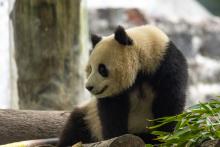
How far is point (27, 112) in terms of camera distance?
518 cm

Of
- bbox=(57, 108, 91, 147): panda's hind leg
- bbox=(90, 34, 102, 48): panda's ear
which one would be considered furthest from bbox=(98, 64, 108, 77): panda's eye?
bbox=(57, 108, 91, 147): panda's hind leg

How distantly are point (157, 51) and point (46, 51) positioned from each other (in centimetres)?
347

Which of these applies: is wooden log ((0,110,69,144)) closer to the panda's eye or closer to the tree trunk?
the panda's eye

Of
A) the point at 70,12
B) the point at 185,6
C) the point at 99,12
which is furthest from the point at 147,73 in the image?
the point at 185,6

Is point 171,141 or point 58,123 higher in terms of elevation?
point 171,141

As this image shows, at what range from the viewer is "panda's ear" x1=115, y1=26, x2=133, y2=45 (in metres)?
4.39

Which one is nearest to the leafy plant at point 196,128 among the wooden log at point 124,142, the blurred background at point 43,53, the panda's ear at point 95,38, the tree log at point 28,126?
the wooden log at point 124,142

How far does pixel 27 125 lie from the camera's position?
5.09 metres

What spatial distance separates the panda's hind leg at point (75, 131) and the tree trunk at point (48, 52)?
2.73 meters

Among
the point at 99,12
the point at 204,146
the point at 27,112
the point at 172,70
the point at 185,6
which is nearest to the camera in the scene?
the point at 204,146

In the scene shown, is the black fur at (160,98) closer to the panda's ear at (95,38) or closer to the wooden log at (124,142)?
the panda's ear at (95,38)

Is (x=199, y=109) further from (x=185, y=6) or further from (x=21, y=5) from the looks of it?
(x=185, y=6)

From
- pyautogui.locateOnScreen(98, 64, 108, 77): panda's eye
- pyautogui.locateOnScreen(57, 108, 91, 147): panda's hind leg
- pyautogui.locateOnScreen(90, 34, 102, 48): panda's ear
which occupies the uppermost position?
pyautogui.locateOnScreen(90, 34, 102, 48): panda's ear

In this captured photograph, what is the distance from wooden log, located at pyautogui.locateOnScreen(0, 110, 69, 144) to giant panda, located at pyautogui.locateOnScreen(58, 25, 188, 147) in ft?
2.45
